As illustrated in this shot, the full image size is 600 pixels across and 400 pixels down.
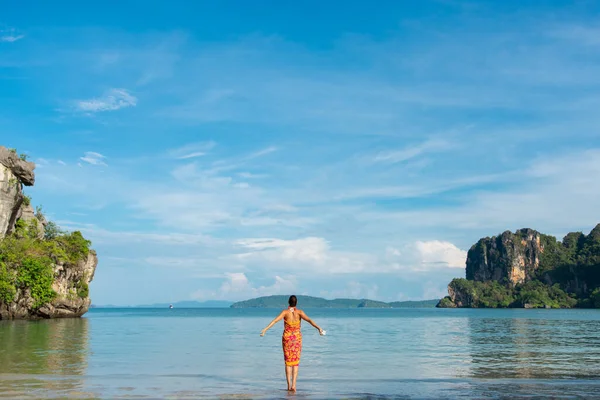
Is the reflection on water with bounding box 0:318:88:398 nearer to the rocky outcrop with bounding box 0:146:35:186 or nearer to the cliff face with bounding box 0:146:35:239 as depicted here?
the cliff face with bounding box 0:146:35:239

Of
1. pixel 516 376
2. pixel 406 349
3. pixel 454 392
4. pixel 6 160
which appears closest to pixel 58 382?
pixel 454 392

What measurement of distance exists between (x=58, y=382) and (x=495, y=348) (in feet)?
80.3

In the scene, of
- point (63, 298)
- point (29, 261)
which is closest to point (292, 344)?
point (29, 261)

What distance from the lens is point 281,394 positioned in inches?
579

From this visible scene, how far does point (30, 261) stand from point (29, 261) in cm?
13

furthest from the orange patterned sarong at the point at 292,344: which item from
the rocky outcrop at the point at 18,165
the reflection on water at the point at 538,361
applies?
the rocky outcrop at the point at 18,165

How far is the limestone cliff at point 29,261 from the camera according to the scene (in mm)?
58406

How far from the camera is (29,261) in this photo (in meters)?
60.6

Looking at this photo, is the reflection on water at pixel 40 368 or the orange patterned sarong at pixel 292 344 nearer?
the reflection on water at pixel 40 368

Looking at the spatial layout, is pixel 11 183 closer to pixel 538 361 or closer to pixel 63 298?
pixel 63 298

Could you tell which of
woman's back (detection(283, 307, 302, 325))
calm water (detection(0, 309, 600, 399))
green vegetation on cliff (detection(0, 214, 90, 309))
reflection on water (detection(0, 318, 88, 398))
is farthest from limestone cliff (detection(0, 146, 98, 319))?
woman's back (detection(283, 307, 302, 325))

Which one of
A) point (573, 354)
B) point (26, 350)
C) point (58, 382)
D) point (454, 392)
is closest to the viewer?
point (454, 392)

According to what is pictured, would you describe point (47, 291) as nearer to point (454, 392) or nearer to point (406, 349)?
point (406, 349)

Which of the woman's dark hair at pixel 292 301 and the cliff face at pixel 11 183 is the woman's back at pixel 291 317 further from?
the cliff face at pixel 11 183
